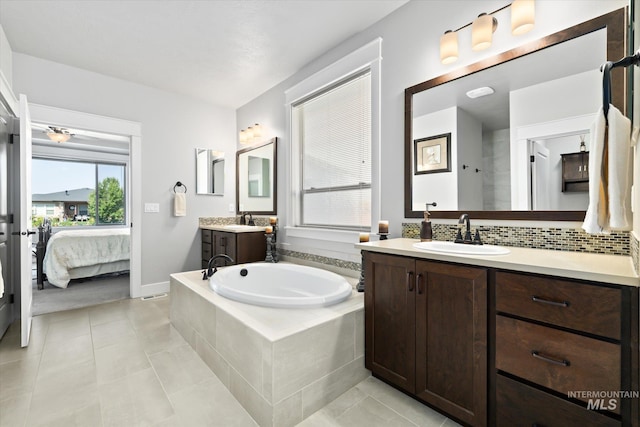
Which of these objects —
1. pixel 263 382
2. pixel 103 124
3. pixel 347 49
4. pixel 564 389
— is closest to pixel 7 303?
pixel 103 124

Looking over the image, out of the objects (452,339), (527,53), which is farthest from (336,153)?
(452,339)

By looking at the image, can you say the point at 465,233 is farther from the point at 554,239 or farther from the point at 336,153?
the point at 336,153

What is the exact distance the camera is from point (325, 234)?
306 cm

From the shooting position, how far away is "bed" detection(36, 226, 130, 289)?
13.2ft

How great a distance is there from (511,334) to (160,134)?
426 cm

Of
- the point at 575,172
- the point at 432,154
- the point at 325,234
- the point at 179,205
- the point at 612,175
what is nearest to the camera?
the point at 612,175

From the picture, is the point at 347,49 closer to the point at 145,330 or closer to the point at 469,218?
the point at 469,218

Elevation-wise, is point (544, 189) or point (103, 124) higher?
point (103, 124)

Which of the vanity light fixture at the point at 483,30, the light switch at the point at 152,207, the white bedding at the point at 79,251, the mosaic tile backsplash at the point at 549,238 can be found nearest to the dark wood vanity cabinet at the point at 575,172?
the mosaic tile backsplash at the point at 549,238

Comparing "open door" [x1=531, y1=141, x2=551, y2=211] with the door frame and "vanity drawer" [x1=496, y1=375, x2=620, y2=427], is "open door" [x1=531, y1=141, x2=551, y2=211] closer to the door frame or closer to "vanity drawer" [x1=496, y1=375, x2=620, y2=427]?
"vanity drawer" [x1=496, y1=375, x2=620, y2=427]

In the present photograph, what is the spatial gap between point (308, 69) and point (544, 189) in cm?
259

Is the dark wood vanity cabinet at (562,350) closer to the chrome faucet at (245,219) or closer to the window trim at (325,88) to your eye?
the window trim at (325,88)

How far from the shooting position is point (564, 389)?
112 centimetres

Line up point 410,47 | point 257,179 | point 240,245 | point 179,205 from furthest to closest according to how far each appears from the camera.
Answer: point 257,179, point 179,205, point 240,245, point 410,47
